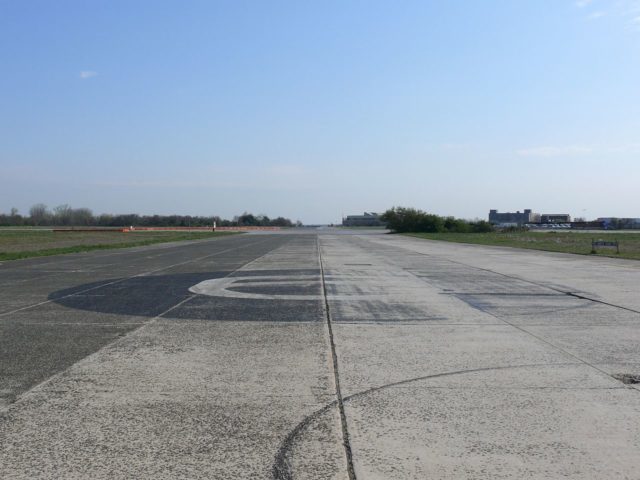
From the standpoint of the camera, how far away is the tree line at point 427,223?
95.9 meters

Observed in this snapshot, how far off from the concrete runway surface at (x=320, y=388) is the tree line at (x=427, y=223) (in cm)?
8413

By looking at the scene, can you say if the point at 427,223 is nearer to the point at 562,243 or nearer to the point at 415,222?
the point at 415,222

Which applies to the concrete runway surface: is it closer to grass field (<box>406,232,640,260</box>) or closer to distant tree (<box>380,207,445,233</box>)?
grass field (<box>406,232,640,260</box>)

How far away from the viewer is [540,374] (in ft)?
20.7

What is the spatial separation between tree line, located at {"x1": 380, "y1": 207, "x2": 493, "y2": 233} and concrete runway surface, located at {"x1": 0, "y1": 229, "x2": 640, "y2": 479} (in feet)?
276

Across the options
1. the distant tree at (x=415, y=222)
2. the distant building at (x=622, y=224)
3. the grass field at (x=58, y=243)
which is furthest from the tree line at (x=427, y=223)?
the distant building at (x=622, y=224)

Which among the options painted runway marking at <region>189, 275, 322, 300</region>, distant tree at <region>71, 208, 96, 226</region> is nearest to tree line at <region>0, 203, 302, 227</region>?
distant tree at <region>71, 208, 96, 226</region>

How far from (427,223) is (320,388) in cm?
9208

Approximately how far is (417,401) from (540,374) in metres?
1.73

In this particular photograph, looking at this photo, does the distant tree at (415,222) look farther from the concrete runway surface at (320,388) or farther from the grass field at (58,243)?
the concrete runway surface at (320,388)

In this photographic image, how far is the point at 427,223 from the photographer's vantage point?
9612 centimetres

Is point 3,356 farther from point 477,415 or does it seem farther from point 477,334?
point 477,334

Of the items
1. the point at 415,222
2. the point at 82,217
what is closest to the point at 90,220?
the point at 82,217

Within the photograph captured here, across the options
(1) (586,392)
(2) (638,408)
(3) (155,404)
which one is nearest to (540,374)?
(1) (586,392)
